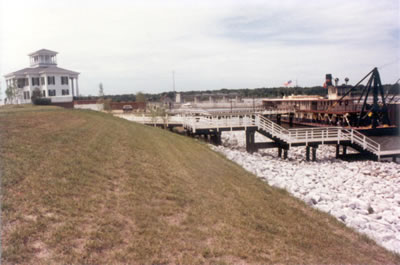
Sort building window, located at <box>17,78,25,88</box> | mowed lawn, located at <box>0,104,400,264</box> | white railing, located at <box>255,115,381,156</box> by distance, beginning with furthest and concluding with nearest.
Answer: building window, located at <box>17,78,25,88</box> → white railing, located at <box>255,115,381,156</box> → mowed lawn, located at <box>0,104,400,264</box>

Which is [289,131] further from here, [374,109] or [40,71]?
[40,71]

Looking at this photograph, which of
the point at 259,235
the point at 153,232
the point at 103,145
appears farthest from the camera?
the point at 103,145

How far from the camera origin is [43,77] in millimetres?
49812

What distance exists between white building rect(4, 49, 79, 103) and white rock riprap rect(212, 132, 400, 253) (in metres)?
38.2

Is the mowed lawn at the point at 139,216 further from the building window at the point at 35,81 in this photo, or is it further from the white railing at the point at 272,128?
the building window at the point at 35,81

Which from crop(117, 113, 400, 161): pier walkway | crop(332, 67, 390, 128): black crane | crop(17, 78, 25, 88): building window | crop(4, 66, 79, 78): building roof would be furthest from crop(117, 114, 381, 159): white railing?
crop(17, 78, 25, 88): building window

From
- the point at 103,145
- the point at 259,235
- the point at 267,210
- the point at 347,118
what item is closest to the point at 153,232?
the point at 259,235

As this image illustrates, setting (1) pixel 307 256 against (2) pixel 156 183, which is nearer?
(1) pixel 307 256

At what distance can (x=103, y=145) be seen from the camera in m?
12.2

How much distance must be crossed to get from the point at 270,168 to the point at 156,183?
10.8m

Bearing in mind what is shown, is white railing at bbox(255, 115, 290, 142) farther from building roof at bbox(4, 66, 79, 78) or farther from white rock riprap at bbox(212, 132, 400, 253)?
building roof at bbox(4, 66, 79, 78)

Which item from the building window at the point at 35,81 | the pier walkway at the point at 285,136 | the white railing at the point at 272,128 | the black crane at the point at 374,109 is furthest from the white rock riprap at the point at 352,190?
the building window at the point at 35,81

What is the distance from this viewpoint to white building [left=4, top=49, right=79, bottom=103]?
49531 millimetres

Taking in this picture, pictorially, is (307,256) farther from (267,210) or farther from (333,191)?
(333,191)
